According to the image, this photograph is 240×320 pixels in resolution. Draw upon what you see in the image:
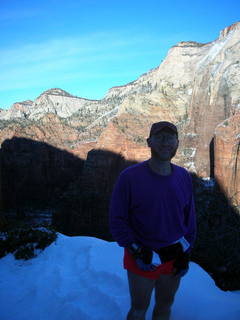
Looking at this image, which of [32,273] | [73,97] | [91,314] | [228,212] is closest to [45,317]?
[91,314]

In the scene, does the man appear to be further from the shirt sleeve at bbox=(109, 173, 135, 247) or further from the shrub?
the shrub

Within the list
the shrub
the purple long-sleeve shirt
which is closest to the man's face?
the purple long-sleeve shirt

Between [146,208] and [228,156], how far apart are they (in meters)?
20.7

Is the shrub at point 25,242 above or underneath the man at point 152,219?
underneath

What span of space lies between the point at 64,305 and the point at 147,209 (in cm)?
204

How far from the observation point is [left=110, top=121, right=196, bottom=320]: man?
226 cm

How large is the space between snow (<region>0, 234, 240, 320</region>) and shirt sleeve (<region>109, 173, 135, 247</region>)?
1.48 m

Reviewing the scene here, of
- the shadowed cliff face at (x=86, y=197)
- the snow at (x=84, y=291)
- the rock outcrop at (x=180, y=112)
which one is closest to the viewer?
the snow at (x=84, y=291)

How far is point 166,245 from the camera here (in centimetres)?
236

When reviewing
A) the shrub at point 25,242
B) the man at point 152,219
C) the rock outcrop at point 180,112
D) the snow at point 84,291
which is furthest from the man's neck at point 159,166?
the rock outcrop at point 180,112

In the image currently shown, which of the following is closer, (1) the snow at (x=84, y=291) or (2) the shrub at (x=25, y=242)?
(1) the snow at (x=84, y=291)

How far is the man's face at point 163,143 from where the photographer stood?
7.59 ft

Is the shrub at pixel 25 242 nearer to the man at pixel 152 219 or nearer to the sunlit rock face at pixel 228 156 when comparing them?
the man at pixel 152 219

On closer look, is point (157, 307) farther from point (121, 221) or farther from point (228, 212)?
point (228, 212)
